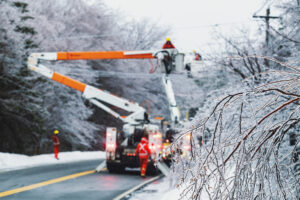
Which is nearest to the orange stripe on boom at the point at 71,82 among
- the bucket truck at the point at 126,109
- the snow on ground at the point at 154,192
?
the bucket truck at the point at 126,109

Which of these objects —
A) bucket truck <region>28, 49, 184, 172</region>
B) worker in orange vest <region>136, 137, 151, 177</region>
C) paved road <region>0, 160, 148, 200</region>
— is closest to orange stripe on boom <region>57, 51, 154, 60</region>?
bucket truck <region>28, 49, 184, 172</region>

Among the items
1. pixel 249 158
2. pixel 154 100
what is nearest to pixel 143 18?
pixel 154 100

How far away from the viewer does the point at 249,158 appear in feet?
9.61

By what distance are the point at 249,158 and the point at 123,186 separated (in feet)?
28.6

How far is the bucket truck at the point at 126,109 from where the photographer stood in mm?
14219

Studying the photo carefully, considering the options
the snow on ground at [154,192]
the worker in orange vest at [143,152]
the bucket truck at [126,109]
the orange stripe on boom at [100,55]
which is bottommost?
the snow on ground at [154,192]

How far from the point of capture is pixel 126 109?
1577 centimetres

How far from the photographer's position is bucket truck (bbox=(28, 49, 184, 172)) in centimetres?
1422

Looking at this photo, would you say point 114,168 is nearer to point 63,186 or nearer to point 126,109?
point 126,109

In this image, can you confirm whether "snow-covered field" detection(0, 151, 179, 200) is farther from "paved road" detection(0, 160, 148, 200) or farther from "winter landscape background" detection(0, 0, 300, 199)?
"winter landscape background" detection(0, 0, 300, 199)

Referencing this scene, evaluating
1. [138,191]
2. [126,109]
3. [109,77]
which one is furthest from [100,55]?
[109,77]

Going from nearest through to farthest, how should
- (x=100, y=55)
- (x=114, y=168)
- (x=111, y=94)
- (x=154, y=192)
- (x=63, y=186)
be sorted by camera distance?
(x=63, y=186) < (x=154, y=192) < (x=114, y=168) < (x=111, y=94) < (x=100, y=55)

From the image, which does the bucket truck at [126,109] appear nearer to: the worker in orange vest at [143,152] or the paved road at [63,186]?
the worker in orange vest at [143,152]

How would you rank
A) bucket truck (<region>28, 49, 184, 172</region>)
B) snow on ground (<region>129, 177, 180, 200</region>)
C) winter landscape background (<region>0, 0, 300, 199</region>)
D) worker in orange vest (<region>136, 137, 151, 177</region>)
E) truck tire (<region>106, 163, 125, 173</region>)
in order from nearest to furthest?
winter landscape background (<region>0, 0, 300, 199</region>) → snow on ground (<region>129, 177, 180, 200</region>) → worker in orange vest (<region>136, 137, 151, 177</region>) → bucket truck (<region>28, 49, 184, 172</region>) → truck tire (<region>106, 163, 125, 173</region>)
